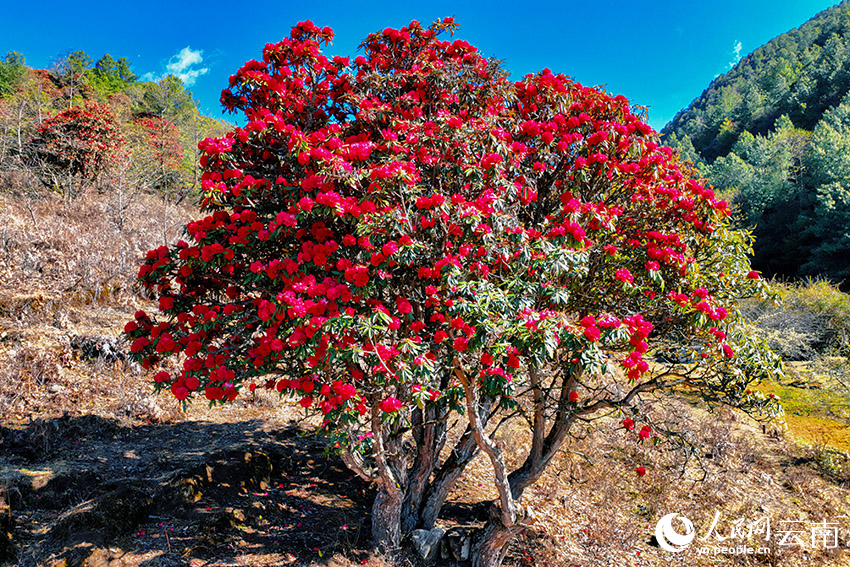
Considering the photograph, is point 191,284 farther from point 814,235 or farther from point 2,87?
point 814,235

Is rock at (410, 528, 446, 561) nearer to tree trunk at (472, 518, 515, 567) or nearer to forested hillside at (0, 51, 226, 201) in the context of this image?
tree trunk at (472, 518, 515, 567)

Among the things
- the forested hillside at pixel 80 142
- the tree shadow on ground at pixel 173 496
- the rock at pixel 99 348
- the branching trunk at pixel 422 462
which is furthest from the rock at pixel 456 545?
the forested hillside at pixel 80 142

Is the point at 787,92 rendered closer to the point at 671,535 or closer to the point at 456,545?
the point at 671,535

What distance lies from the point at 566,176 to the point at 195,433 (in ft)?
19.0

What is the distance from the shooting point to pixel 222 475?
4758mm

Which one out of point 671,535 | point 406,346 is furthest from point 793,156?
point 406,346

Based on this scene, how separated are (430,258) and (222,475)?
3648 millimetres

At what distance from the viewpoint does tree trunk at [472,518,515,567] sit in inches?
153

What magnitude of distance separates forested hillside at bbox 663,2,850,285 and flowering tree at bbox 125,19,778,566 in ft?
4.24

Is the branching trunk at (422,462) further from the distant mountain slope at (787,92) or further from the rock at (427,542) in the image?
the distant mountain slope at (787,92)

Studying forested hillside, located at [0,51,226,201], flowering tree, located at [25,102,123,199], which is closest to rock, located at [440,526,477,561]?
forested hillside, located at [0,51,226,201]

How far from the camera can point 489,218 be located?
316 centimetres

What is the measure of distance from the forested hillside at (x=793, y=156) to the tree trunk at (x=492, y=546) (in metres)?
3.65

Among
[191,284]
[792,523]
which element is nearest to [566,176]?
[191,284]
